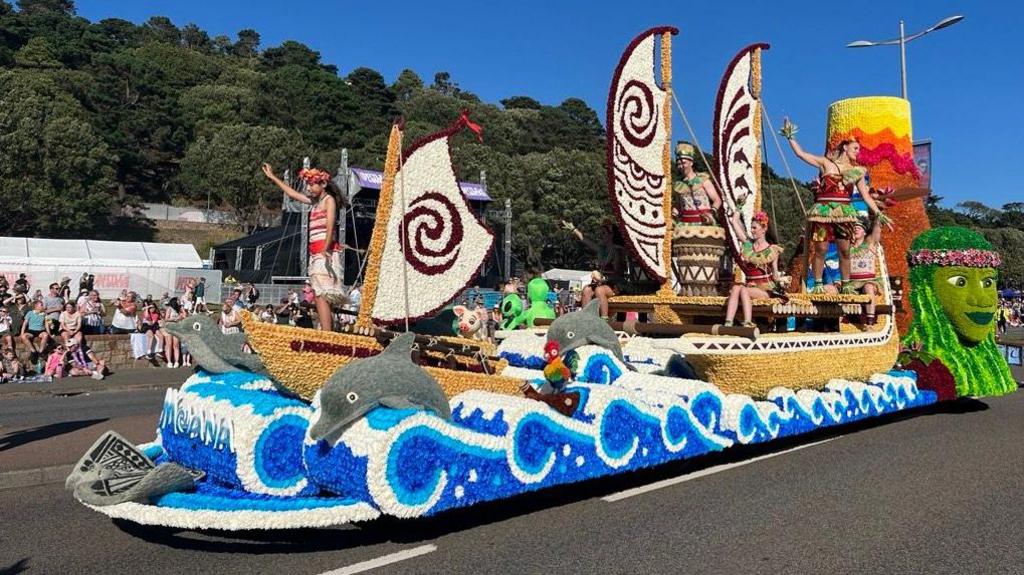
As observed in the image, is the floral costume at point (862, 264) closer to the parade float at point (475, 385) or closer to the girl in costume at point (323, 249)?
the parade float at point (475, 385)

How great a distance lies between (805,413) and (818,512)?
1565 mm

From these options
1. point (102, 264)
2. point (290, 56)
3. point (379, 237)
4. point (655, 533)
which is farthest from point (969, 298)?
point (290, 56)

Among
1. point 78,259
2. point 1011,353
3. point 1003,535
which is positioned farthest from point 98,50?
point 1003,535

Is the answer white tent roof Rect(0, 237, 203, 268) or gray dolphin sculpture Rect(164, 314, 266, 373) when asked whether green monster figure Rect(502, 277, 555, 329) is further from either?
white tent roof Rect(0, 237, 203, 268)

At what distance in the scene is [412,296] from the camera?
5.20 m

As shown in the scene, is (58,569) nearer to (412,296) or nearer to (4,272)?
(412,296)

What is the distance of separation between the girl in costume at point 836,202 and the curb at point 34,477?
24.5ft

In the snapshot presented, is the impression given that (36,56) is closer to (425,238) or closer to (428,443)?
(425,238)

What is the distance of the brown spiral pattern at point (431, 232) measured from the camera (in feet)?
16.7

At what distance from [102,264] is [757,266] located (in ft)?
77.4

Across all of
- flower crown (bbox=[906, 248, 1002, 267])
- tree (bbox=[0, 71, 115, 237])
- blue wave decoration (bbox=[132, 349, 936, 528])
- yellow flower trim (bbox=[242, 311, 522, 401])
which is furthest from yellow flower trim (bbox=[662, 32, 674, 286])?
tree (bbox=[0, 71, 115, 237])

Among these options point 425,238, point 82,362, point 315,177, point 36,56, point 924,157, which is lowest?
point 82,362

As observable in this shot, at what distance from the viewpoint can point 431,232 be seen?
206 inches

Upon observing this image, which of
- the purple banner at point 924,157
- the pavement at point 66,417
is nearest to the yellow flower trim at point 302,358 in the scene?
the pavement at point 66,417
